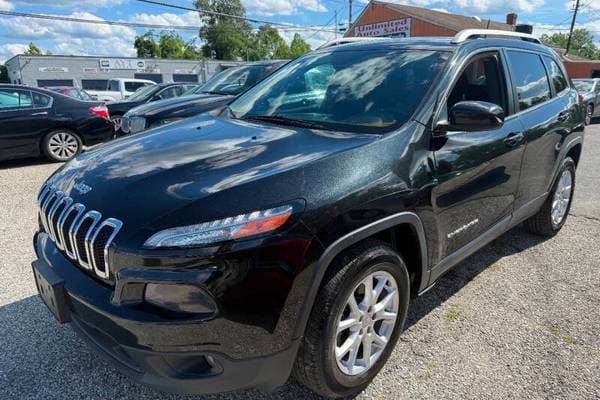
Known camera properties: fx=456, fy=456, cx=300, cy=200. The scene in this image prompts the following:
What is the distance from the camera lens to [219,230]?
175 centimetres

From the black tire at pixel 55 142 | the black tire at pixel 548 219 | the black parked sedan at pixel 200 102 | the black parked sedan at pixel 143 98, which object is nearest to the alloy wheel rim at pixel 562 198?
the black tire at pixel 548 219

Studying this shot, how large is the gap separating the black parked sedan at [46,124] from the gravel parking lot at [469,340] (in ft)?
13.9

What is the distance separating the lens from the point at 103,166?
2.33 m

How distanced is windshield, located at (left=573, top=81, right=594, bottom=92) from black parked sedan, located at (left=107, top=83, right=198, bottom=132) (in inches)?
494

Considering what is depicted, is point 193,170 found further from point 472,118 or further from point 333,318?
point 472,118

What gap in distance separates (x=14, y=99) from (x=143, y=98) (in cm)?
425

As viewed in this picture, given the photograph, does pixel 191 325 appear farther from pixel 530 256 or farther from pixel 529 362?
pixel 530 256

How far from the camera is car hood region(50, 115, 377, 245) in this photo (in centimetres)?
183

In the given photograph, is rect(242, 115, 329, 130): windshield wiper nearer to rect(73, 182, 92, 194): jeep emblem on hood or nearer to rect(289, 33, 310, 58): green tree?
rect(73, 182, 92, 194): jeep emblem on hood

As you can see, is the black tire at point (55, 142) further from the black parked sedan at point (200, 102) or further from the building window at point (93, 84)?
the building window at point (93, 84)

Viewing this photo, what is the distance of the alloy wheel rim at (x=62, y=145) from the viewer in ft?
26.4

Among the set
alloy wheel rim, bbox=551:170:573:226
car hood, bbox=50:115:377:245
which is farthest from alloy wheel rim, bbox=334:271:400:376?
alloy wheel rim, bbox=551:170:573:226

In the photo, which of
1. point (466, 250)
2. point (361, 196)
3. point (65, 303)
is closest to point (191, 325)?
point (65, 303)

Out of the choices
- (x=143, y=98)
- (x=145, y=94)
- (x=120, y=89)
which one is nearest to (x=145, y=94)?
(x=145, y=94)
